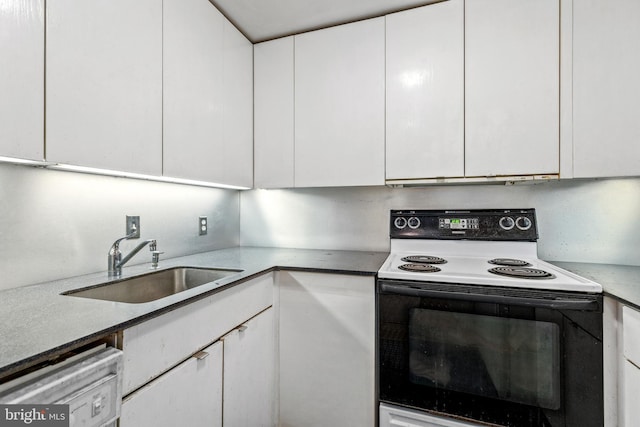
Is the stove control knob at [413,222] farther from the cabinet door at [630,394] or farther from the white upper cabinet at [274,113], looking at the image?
the cabinet door at [630,394]

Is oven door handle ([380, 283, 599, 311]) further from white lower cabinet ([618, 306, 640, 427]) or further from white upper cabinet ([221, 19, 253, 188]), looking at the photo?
white upper cabinet ([221, 19, 253, 188])

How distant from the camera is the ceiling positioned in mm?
1677

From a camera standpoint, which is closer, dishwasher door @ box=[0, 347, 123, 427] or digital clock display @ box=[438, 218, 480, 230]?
dishwasher door @ box=[0, 347, 123, 427]

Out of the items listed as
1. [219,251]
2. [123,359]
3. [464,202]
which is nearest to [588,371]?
[464,202]

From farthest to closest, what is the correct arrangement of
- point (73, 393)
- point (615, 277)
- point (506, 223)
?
point (506, 223), point (615, 277), point (73, 393)

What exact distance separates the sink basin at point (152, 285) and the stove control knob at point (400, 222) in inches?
40.5

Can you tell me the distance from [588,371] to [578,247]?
806 millimetres

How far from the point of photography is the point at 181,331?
100cm

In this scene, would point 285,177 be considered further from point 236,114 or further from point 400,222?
point 400,222

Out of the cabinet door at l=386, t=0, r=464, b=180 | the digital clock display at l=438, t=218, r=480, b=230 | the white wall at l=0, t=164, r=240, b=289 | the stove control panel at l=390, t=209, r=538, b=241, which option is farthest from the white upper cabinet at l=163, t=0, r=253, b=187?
the digital clock display at l=438, t=218, r=480, b=230

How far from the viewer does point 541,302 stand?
3.84ft

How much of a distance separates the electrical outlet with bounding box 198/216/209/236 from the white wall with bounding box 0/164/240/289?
0.13 m

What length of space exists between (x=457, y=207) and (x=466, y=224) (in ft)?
0.44

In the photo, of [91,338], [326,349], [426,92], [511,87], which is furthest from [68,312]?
[511,87]
